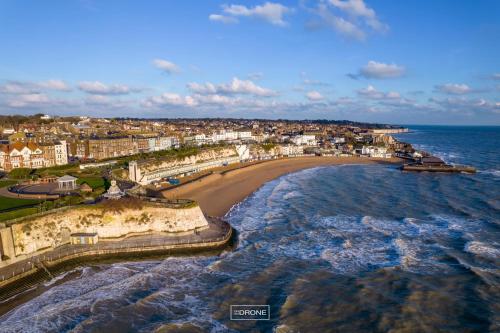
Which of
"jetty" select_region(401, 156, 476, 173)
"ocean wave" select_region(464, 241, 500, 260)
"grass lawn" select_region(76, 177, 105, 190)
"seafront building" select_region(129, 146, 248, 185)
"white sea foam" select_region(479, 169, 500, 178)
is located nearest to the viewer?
"ocean wave" select_region(464, 241, 500, 260)

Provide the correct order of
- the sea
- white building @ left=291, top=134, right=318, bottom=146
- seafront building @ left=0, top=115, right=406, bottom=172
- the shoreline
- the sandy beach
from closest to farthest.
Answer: the sea, the shoreline, the sandy beach, seafront building @ left=0, top=115, right=406, bottom=172, white building @ left=291, top=134, right=318, bottom=146

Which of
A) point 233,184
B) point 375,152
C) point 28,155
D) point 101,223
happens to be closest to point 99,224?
point 101,223

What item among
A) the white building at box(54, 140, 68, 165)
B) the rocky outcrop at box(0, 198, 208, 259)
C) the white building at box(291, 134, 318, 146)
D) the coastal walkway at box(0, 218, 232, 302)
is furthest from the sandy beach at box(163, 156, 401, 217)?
the white building at box(291, 134, 318, 146)

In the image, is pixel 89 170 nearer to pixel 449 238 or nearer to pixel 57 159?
pixel 57 159

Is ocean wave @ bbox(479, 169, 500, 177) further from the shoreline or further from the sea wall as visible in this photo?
the sea wall

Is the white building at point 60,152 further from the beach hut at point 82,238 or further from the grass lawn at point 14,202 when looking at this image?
the beach hut at point 82,238

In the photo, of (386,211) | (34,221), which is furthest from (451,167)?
(34,221)
